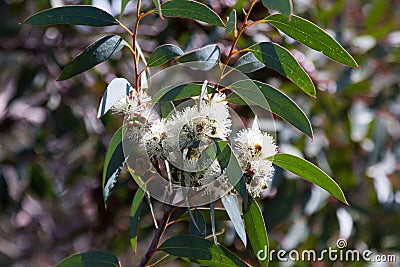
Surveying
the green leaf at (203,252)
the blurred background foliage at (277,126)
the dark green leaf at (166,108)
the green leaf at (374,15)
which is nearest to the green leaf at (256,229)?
the green leaf at (203,252)

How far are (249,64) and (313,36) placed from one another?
9cm

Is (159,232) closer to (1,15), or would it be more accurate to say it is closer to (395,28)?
(1,15)

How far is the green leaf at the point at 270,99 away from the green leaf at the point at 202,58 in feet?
0.12

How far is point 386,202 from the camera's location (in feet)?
5.34

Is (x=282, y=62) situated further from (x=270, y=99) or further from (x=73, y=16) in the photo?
(x=73, y=16)

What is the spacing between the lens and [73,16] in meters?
0.73

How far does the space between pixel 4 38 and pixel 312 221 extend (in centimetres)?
98

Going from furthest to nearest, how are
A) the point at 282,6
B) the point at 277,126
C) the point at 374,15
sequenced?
the point at 374,15, the point at 277,126, the point at 282,6

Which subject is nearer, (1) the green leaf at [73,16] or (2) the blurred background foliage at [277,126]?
(1) the green leaf at [73,16]

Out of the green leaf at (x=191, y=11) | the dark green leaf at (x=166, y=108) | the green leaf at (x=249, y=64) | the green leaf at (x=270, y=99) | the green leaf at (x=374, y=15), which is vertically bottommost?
the green leaf at (x=374, y=15)

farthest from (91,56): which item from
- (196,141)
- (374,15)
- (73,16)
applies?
(374,15)

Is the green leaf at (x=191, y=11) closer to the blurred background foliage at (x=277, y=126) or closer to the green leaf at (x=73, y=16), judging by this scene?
the green leaf at (x=73, y=16)

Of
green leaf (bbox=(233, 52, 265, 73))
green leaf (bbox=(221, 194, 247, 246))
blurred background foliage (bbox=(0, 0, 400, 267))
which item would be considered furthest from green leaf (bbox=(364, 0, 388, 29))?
green leaf (bbox=(221, 194, 247, 246))

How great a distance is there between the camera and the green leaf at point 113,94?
669 mm
